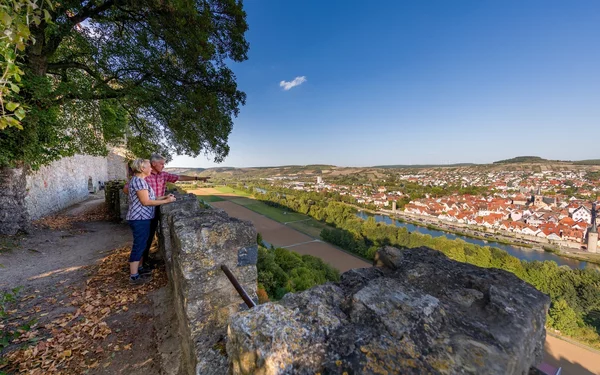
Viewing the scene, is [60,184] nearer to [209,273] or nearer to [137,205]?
[137,205]

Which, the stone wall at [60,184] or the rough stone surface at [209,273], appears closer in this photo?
the rough stone surface at [209,273]

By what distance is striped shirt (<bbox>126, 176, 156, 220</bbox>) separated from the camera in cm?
351

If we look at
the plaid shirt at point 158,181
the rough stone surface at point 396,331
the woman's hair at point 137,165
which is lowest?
the rough stone surface at point 396,331

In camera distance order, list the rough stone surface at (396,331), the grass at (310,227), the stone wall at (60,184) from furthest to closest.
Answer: the grass at (310,227) → the stone wall at (60,184) → the rough stone surface at (396,331)

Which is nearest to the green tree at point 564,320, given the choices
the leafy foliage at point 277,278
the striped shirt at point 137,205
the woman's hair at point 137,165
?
the leafy foliage at point 277,278

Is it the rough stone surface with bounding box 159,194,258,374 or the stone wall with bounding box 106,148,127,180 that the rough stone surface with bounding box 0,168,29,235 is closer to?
the rough stone surface with bounding box 159,194,258,374

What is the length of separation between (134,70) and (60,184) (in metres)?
9.67

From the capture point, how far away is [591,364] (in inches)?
491

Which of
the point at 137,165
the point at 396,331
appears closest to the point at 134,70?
the point at 137,165

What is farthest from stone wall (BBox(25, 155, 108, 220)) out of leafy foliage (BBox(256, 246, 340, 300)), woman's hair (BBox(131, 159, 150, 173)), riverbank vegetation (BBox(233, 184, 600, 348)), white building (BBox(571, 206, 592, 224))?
white building (BBox(571, 206, 592, 224))

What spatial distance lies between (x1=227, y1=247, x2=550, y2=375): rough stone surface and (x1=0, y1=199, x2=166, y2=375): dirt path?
226 centimetres

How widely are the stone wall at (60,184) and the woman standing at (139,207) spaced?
8.06m

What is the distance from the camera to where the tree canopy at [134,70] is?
5758 millimetres

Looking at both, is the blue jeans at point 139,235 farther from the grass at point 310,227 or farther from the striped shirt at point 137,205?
the grass at point 310,227
